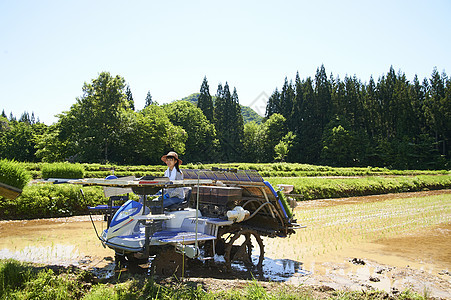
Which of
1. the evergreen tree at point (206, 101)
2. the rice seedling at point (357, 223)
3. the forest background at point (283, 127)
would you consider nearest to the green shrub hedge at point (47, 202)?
the rice seedling at point (357, 223)

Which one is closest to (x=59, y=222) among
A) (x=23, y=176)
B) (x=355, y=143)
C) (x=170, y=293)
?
(x=23, y=176)

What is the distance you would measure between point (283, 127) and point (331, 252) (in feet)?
235

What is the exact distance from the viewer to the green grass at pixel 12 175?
213 inches

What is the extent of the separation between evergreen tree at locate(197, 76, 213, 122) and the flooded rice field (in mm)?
65926

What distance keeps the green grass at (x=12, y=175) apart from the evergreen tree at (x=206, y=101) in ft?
241

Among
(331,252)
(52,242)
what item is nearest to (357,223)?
(331,252)

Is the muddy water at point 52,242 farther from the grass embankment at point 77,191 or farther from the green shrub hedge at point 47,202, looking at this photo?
the grass embankment at point 77,191

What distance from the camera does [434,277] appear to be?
7164 mm

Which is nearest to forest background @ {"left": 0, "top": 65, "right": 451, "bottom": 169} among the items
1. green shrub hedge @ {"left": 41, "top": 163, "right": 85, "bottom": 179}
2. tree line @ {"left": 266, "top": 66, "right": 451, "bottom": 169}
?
tree line @ {"left": 266, "top": 66, "right": 451, "bottom": 169}

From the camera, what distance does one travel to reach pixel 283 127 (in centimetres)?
7962

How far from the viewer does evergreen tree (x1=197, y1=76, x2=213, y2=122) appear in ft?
259

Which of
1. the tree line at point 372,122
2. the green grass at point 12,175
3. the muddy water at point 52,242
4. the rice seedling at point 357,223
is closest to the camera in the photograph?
the green grass at point 12,175

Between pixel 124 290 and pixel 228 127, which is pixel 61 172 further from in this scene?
pixel 228 127

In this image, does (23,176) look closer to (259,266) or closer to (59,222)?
(259,266)
